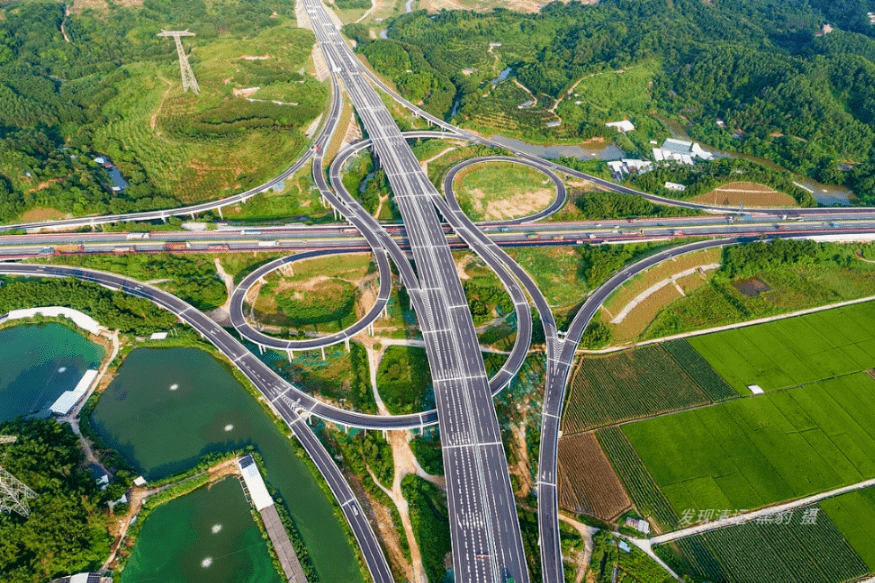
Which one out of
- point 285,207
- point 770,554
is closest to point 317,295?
point 285,207

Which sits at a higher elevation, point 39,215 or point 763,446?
point 39,215

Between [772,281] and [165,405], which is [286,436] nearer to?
[165,405]

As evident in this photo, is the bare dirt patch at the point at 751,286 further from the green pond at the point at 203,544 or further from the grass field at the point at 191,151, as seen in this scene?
the grass field at the point at 191,151

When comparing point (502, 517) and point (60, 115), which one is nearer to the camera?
point (502, 517)

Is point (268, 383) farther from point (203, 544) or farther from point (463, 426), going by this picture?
point (463, 426)

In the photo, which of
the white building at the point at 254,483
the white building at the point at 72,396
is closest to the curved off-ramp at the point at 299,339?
the white building at the point at 254,483

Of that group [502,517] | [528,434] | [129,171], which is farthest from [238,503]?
[129,171]

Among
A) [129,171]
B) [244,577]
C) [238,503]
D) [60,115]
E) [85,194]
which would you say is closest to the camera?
[244,577]

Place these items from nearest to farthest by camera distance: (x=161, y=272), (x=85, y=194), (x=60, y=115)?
(x=161, y=272) → (x=85, y=194) → (x=60, y=115)
